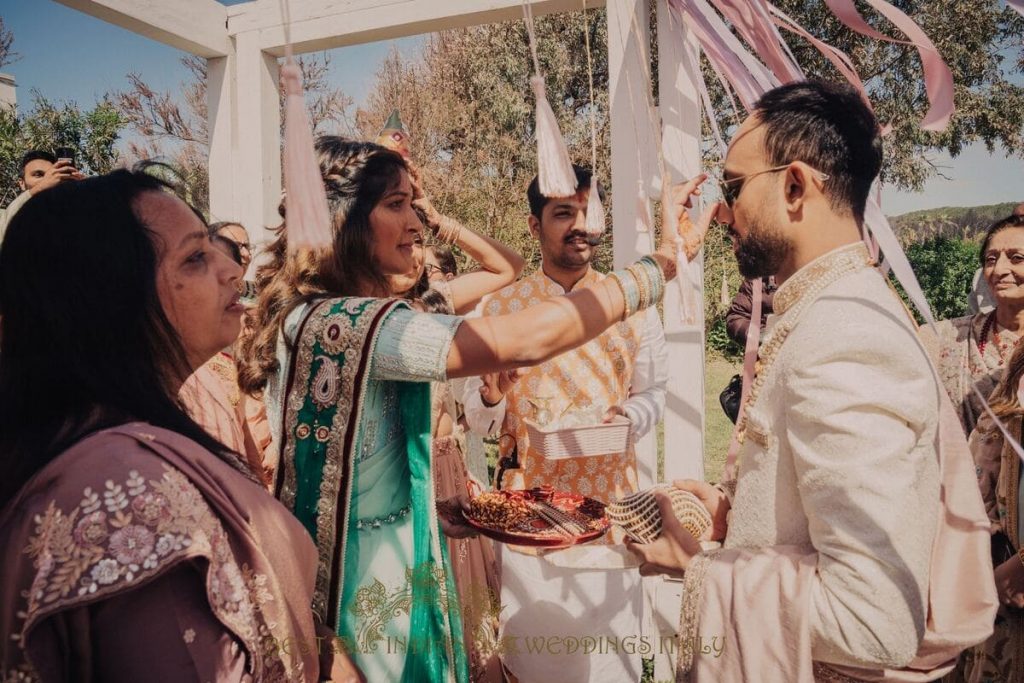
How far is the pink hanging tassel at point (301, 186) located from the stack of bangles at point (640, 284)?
35.4 inches

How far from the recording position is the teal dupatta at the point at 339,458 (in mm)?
1933

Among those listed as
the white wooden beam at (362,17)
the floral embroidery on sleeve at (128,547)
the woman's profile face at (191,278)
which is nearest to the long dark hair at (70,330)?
the woman's profile face at (191,278)

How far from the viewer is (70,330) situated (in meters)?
1.34

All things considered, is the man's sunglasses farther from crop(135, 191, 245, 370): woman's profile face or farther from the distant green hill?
the distant green hill

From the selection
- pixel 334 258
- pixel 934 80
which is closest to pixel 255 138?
pixel 334 258

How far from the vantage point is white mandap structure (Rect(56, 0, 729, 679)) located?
365 cm

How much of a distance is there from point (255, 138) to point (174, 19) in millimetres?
797

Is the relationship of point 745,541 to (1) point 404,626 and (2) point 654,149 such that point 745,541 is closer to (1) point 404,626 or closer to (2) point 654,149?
(1) point 404,626

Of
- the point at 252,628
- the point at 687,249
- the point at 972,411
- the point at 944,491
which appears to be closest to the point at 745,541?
the point at 944,491

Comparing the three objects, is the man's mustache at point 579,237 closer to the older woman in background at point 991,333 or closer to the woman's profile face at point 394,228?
the woman's profile face at point 394,228

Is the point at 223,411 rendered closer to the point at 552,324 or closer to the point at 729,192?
the point at 552,324

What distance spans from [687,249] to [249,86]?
3.51 meters

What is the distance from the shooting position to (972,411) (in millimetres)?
3449

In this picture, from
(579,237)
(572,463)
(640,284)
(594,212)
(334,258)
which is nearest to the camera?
(640,284)
